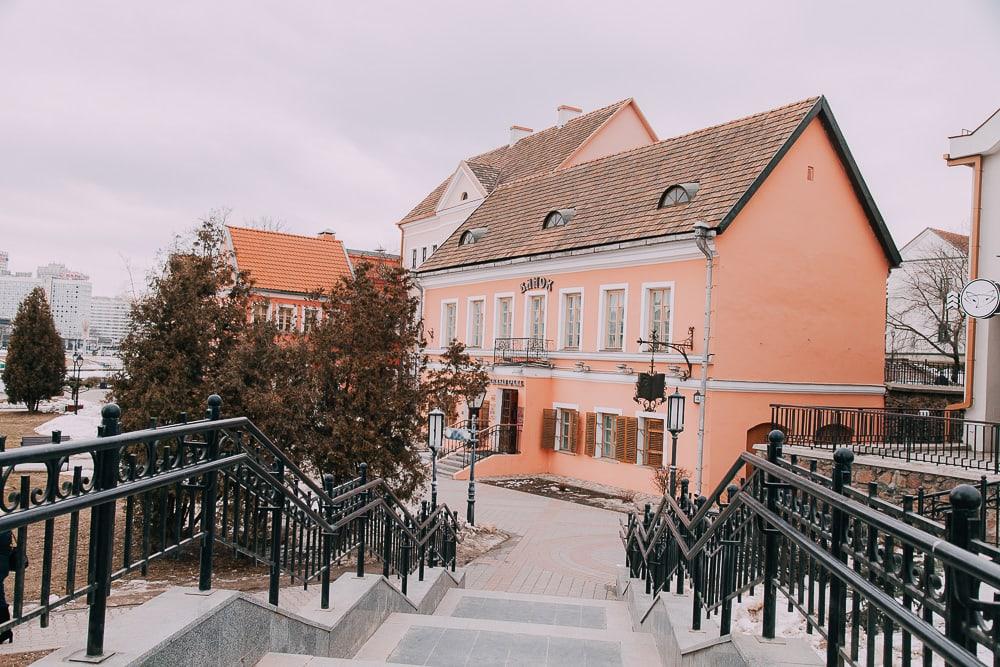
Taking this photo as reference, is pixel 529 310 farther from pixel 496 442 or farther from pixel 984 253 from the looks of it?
pixel 984 253

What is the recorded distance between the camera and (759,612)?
237 inches

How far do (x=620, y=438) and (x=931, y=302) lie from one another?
24728mm

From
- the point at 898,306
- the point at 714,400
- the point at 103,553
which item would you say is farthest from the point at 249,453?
the point at 898,306

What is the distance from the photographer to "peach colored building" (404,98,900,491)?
19.8m

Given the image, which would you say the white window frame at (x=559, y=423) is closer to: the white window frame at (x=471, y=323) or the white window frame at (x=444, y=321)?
the white window frame at (x=471, y=323)

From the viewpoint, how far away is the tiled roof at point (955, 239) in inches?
1423

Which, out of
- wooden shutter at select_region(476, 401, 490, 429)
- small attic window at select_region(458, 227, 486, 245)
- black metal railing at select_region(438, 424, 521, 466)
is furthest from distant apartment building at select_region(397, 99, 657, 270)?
black metal railing at select_region(438, 424, 521, 466)

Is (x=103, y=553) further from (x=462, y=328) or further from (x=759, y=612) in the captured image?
(x=462, y=328)

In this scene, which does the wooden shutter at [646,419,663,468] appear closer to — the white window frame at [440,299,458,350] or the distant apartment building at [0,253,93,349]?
the white window frame at [440,299,458,350]

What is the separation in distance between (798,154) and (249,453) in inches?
749

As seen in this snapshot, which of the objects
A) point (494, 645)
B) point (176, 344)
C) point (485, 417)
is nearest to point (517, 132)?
point (485, 417)

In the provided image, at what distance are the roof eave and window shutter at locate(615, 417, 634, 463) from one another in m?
5.82

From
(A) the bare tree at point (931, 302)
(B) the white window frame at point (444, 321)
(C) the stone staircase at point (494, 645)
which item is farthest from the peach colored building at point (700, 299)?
(A) the bare tree at point (931, 302)

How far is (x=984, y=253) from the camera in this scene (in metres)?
16.5
